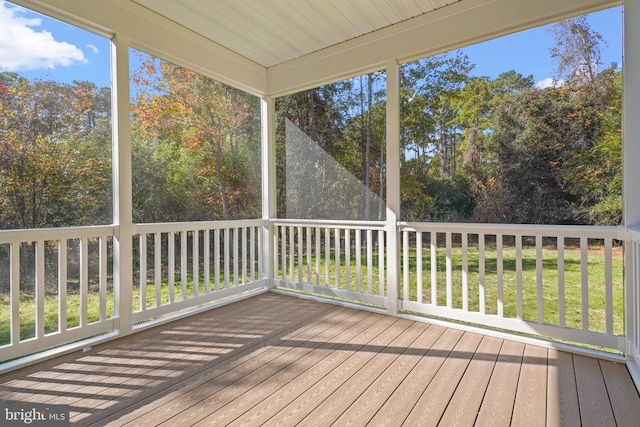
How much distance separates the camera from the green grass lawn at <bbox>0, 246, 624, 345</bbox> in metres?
2.30

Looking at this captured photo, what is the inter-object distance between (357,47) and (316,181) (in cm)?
143

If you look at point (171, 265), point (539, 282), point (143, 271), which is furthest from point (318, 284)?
point (539, 282)

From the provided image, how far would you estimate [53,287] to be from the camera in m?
2.43

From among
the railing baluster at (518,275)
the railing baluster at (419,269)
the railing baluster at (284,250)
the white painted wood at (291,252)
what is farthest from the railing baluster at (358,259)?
the railing baluster at (518,275)

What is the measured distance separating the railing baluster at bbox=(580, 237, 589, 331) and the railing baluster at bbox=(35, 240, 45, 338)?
377 centimetres

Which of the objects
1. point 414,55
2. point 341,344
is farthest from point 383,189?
point 341,344

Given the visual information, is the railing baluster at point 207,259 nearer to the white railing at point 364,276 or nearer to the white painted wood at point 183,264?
the white railing at point 364,276

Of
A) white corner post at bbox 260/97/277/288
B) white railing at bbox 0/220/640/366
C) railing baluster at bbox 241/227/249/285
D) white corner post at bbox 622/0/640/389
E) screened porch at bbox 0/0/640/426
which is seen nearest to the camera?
screened porch at bbox 0/0/640/426

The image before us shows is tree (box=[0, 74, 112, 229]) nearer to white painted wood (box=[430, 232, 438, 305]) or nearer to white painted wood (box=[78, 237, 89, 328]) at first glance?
white painted wood (box=[78, 237, 89, 328])

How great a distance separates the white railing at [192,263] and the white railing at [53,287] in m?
0.27

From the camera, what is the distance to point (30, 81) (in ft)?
7.54

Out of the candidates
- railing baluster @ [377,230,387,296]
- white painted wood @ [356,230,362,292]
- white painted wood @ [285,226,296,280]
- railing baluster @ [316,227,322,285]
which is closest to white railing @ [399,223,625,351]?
railing baluster @ [377,230,387,296]

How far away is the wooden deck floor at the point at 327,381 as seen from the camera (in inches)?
65.4

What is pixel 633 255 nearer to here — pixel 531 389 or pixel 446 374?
pixel 531 389
